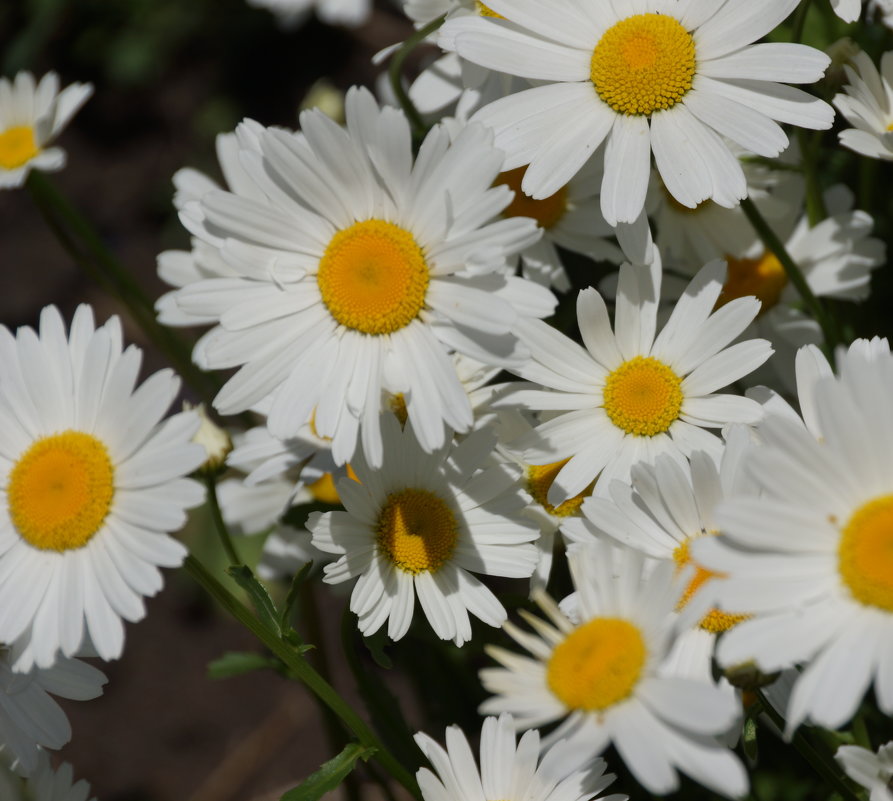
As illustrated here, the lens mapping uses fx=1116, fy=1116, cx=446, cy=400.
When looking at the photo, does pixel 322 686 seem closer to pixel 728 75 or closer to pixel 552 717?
pixel 552 717

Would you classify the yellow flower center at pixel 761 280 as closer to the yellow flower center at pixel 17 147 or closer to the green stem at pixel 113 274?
the green stem at pixel 113 274

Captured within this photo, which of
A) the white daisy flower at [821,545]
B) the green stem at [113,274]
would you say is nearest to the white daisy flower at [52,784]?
the green stem at [113,274]

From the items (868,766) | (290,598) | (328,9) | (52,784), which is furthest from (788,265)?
(328,9)

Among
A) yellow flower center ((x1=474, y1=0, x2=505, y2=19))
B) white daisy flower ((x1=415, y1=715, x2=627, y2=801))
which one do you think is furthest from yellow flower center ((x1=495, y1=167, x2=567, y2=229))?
white daisy flower ((x1=415, y1=715, x2=627, y2=801))

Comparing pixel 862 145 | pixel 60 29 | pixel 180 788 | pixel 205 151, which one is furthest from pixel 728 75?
pixel 60 29

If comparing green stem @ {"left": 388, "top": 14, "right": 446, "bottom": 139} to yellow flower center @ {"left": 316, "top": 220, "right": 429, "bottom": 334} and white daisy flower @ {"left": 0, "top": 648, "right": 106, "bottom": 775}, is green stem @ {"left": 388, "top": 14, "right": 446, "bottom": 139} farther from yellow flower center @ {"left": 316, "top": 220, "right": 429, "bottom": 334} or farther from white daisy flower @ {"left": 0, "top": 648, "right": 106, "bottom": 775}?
white daisy flower @ {"left": 0, "top": 648, "right": 106, "bottom": 775}

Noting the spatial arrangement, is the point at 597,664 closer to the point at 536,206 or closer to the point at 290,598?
the point at 290,598

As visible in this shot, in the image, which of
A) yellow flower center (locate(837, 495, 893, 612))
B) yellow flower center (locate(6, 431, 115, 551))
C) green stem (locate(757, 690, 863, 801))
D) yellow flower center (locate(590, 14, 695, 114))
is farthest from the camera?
yellow flower center (locate(590, 14, 695, 114))

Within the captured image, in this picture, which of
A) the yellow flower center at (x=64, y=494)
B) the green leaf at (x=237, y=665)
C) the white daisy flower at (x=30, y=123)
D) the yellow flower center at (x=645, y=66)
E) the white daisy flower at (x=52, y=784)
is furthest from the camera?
the white daisy flower at (x=30, y=123)
